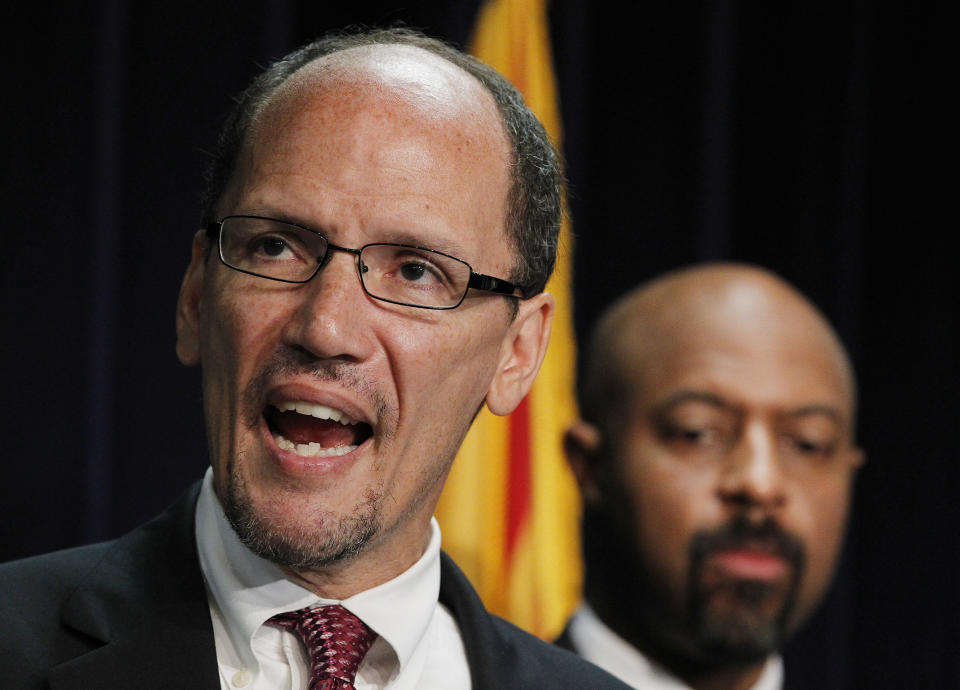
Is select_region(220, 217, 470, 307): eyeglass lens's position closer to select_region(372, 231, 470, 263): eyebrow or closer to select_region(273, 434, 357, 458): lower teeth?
select_region(372, 231, 470, 263): eyebrow

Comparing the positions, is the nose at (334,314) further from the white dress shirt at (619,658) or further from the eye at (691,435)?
the white dress shirt at (619,658)

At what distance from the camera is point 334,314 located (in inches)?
53.0

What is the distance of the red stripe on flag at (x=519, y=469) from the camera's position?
290 centimetres

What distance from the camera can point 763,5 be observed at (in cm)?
329

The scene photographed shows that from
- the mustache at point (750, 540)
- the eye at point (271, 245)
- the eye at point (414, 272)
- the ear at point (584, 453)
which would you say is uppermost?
the eye at point (271, 245)

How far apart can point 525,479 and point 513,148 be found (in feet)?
4.75

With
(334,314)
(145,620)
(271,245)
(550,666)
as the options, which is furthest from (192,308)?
(550,666)

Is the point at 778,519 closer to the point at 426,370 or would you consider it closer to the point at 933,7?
the point at 426,370

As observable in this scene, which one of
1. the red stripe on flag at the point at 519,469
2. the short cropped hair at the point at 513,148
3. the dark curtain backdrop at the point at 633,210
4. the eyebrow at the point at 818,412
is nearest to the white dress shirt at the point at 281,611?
the short cropped hair at the point at 513,148

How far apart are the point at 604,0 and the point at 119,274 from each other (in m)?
1.46

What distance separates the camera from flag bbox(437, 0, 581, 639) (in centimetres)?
282

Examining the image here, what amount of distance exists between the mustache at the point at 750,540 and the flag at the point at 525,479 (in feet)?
1.41

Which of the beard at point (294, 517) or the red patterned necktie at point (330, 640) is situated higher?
the beard at point (294, 517)

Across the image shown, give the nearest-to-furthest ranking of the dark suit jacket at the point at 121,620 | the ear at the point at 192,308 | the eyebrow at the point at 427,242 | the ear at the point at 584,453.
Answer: the dark suit jacket at the point at 121,620
the eyebrow at the point at 427,242
the ear at the point at 192,308
the ear at the point at 584,453
